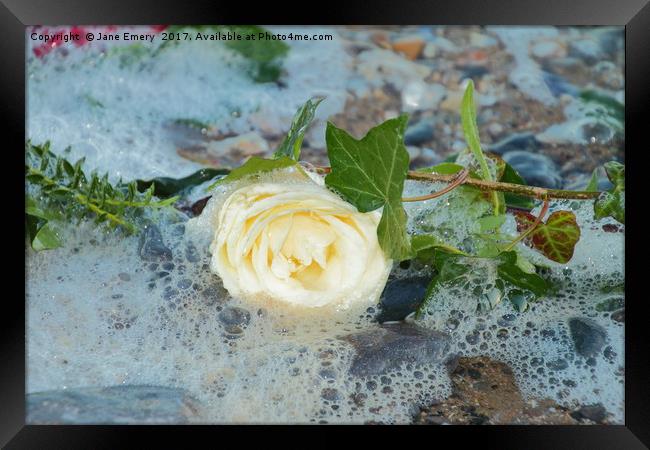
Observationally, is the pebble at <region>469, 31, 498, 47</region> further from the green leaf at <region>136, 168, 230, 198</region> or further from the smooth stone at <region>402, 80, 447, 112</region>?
the green leaf at <region>136, 168, 230, 198</region>

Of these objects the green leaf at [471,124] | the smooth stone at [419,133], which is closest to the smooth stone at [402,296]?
the green leaf at [471,124]

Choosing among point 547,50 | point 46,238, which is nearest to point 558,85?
point 547,50

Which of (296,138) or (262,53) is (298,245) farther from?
(262,53)

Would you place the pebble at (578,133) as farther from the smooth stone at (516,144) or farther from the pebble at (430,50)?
the pebble at (430,50)

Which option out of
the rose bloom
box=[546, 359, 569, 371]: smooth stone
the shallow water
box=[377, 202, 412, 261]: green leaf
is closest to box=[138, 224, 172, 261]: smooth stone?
the shallow water

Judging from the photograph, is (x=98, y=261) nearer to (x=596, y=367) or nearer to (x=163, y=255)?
(x=163, y=255)

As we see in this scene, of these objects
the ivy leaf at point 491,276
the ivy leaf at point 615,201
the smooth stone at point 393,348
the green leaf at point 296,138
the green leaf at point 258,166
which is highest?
the green leaf at point 296,138
